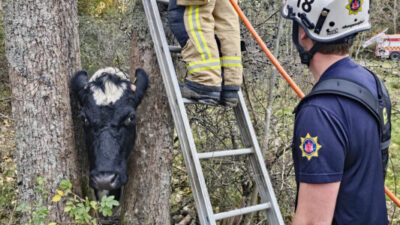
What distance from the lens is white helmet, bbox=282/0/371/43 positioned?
6.87 ft

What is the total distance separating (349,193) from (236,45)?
1.94 meters

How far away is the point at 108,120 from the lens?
11.8 feet

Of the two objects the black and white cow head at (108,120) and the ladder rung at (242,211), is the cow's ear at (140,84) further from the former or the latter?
the ladder rung at (242,211)

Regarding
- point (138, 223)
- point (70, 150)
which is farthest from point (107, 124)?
point (138, 223)

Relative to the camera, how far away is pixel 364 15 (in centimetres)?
217

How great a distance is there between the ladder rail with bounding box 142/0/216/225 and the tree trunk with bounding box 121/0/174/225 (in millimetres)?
283

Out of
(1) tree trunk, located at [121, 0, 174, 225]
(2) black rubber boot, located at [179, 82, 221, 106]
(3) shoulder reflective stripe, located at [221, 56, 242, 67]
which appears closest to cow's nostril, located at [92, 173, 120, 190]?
(1) tree trunk, located at [121, 0, 174, 225]

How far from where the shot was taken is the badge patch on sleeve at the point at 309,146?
69.6 inches

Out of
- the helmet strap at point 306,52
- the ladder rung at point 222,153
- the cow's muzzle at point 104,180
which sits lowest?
the cow's muzzle at point 104,180

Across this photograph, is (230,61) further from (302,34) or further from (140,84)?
(302,34)

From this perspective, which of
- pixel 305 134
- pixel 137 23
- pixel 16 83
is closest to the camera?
pixel 305 134

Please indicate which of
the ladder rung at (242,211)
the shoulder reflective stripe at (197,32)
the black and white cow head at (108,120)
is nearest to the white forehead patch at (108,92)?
the black and white cow head at (108,120)

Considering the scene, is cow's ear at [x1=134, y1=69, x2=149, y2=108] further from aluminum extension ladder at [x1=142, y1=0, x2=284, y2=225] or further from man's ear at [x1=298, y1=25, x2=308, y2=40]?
man's ear at [x1=298, y1=25, x2=308, y2=40]

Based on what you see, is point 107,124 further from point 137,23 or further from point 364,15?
point 364,15
